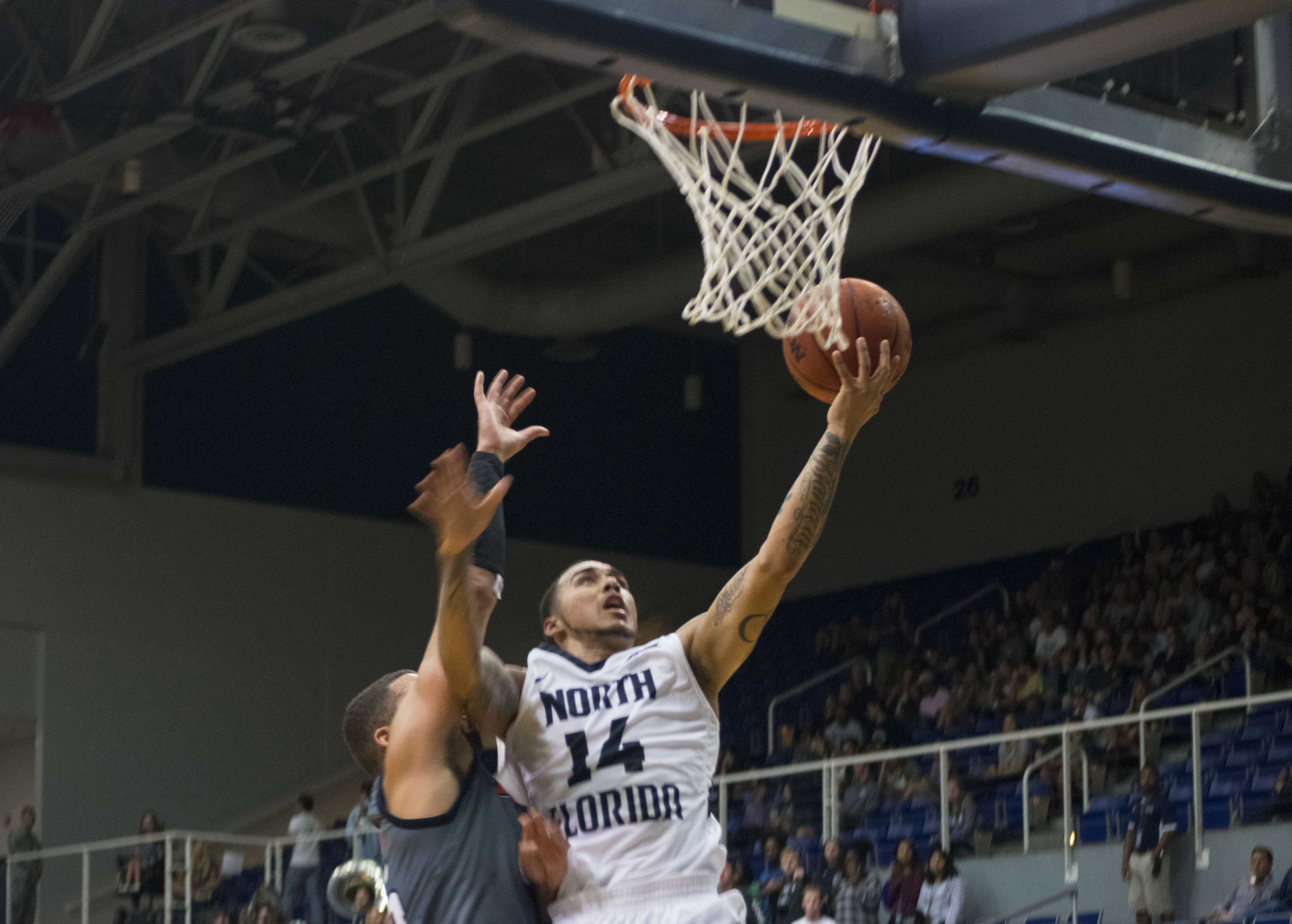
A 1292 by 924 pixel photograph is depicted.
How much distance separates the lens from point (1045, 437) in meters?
22.6

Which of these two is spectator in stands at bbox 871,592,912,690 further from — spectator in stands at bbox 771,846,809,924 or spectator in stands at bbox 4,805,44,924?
spectator in stands at bbox 4,805,44,924

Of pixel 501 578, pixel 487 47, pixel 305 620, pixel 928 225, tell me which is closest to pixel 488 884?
pixel 501 578

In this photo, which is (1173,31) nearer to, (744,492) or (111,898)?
(111,898)

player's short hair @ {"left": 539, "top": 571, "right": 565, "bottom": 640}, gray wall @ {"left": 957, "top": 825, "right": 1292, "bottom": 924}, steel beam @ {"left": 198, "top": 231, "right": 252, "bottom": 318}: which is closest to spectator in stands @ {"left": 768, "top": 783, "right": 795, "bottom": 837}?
gray wall @ {"left": 957, "top": 825, "right": 1292, "bottom": 924}

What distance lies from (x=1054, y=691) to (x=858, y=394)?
1244 centimetres

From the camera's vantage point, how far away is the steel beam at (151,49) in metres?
14.5

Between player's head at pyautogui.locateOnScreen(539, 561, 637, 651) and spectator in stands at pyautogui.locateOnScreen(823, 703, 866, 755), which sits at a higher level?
player's head at pyautogui.locateOnScreen(539, 561, 637, 651)

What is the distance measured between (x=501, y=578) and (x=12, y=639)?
53.6 ft

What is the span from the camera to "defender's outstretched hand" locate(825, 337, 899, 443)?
4.72 meters

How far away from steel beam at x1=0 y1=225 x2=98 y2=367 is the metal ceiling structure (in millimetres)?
29

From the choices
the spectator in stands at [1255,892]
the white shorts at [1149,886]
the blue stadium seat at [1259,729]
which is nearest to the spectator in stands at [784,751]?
the blue stadium seat at [1259,729]

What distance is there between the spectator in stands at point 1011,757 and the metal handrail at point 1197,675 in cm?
91

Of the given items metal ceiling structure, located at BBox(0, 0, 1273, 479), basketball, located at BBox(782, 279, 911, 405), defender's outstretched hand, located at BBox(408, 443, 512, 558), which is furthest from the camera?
metal ceiling structure, located at BBox(0, 0, 1273, 479)

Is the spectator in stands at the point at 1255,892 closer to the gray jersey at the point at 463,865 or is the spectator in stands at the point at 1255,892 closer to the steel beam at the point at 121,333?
the gray jersey at the point at 463,865
